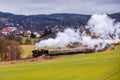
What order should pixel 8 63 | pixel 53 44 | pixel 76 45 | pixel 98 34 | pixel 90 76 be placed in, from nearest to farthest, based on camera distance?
1. pixel 90 76
2. pixel 8 63
3. pixel 53 44
4. pixel 76 45
5. pixel 98 34

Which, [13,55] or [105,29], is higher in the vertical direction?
[105,29]

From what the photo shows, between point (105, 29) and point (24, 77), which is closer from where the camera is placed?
point (24, 77)

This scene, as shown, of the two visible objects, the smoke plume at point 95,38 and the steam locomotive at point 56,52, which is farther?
the smoke plume at point 95,38

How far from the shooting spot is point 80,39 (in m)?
71.9

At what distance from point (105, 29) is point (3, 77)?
4517 centimetres

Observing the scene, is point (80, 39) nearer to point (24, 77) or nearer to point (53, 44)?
point (53, 44)

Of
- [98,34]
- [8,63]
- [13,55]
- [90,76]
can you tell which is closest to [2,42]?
[13,55]

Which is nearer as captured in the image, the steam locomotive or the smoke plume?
the steam locomotive

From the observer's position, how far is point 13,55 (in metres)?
66.7

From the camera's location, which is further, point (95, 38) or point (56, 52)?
point (95, 38)

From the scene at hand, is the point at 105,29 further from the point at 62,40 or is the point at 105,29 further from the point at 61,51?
the point at 61,51

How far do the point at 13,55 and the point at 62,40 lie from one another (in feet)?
36.0

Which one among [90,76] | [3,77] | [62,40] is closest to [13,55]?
[62,40]

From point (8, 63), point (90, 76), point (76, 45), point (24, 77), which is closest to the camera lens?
point (90, 76)
